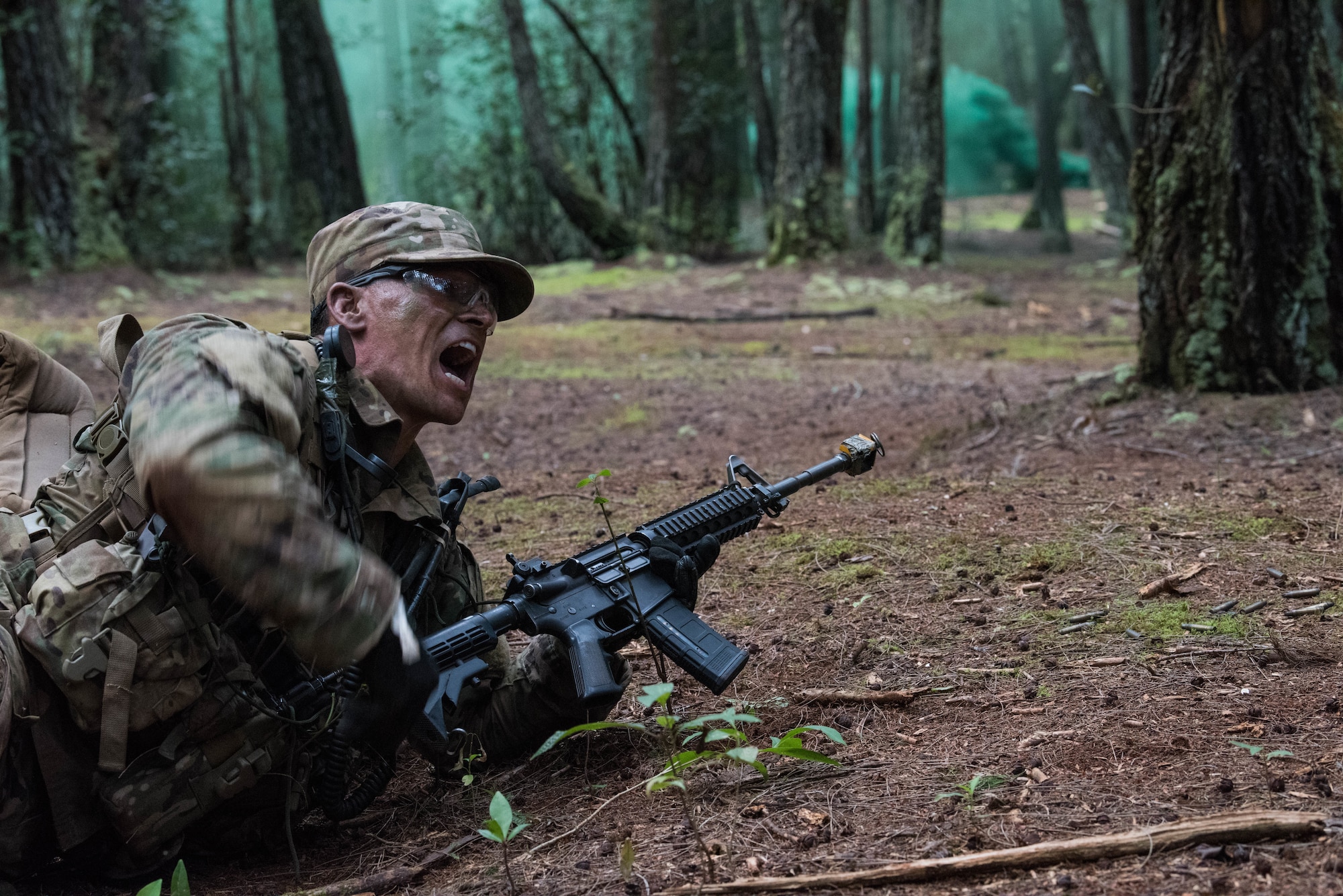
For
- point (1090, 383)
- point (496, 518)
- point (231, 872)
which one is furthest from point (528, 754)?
point (1090, 383)

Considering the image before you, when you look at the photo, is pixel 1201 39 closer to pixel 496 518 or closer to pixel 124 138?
pixel 496 518

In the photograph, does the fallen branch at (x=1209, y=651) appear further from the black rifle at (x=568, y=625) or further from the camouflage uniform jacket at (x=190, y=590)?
the camouflage uniform jacket at (x=190, y=590)

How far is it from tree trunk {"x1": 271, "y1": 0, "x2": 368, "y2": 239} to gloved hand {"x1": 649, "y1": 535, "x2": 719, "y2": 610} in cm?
1236

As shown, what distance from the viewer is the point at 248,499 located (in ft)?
6.52

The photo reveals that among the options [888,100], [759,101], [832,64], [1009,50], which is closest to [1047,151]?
[888,100]

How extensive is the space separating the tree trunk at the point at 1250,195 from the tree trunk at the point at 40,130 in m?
9.77

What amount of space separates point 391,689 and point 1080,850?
4.58ft

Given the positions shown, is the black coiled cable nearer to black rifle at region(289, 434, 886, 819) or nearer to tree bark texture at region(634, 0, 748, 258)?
black rifle at region(289, 434, 886, 819)

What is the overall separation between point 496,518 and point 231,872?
2533mm

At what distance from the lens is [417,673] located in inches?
92.1

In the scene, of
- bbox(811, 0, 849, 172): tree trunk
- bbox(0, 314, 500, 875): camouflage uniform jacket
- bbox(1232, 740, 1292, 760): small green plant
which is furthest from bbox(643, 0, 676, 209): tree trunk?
bbox(1232, 740, 1292, 760): small green plant

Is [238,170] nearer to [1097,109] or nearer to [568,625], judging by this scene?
[1097,109]

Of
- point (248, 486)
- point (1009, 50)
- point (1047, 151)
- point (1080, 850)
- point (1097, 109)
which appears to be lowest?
point (1080, 850)

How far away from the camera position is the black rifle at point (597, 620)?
270cm
